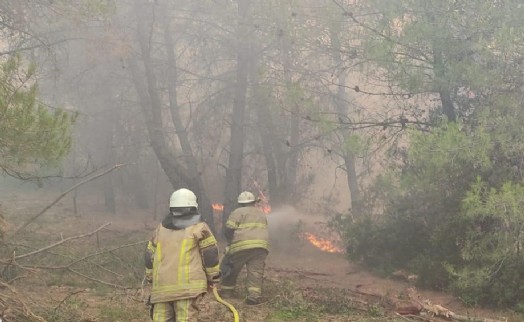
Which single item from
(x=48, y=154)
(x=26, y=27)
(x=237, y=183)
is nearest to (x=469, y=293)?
(x=48, y=154)

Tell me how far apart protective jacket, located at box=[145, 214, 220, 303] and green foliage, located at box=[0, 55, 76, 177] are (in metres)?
2.78

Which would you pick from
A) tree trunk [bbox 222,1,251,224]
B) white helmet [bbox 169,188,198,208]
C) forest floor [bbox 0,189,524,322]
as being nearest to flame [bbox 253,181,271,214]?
forest floor [bbox 0,189,524,322]

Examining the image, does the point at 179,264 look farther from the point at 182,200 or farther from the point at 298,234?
the point at 298,234

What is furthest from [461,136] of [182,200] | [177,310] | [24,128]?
[24,128]

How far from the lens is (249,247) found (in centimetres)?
812

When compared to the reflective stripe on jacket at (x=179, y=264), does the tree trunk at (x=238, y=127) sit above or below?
above

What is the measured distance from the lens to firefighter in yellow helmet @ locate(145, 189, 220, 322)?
4.95m

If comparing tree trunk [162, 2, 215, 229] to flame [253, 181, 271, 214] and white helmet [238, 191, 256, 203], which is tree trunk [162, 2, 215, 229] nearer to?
flame [253, 181, 271, 214]

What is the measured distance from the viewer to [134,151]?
20.0 metres

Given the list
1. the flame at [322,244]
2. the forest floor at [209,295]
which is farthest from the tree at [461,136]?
the flame at [322,244]

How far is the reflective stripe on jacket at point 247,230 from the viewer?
321 inches

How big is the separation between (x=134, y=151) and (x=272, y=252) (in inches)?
284

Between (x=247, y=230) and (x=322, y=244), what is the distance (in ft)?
27.7

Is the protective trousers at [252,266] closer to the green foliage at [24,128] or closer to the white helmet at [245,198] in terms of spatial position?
the white helmet at [245,198]
